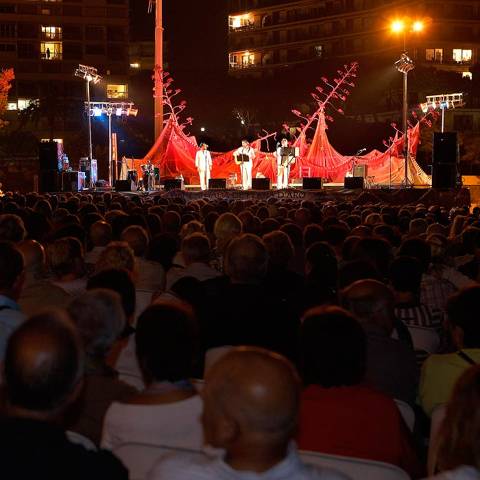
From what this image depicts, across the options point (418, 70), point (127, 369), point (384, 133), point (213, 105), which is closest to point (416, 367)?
point (127, 369)

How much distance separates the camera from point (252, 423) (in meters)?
2.28

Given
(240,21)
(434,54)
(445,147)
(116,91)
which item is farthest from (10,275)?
(240,21)

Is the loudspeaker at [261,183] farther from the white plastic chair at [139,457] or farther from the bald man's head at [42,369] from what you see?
the bald man's head at [42,369]

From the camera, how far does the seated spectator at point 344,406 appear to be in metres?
3.19

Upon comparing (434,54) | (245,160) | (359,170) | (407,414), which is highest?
(434,54)

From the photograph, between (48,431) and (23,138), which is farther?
(23,138)

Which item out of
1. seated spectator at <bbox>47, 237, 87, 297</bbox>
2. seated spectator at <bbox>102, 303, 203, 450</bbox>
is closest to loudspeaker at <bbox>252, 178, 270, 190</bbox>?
seated spectator at <bbox>47, 237, 87, 297</bbox>

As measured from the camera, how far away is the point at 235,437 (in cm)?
229

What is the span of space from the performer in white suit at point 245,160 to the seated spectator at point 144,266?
21.0m

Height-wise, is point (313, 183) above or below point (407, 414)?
above

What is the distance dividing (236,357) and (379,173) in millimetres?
29266

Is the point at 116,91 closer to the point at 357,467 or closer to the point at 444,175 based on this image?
the point at 444,175

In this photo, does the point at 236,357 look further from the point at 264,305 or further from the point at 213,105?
the point at 213,105

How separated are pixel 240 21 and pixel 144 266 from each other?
76038mm
